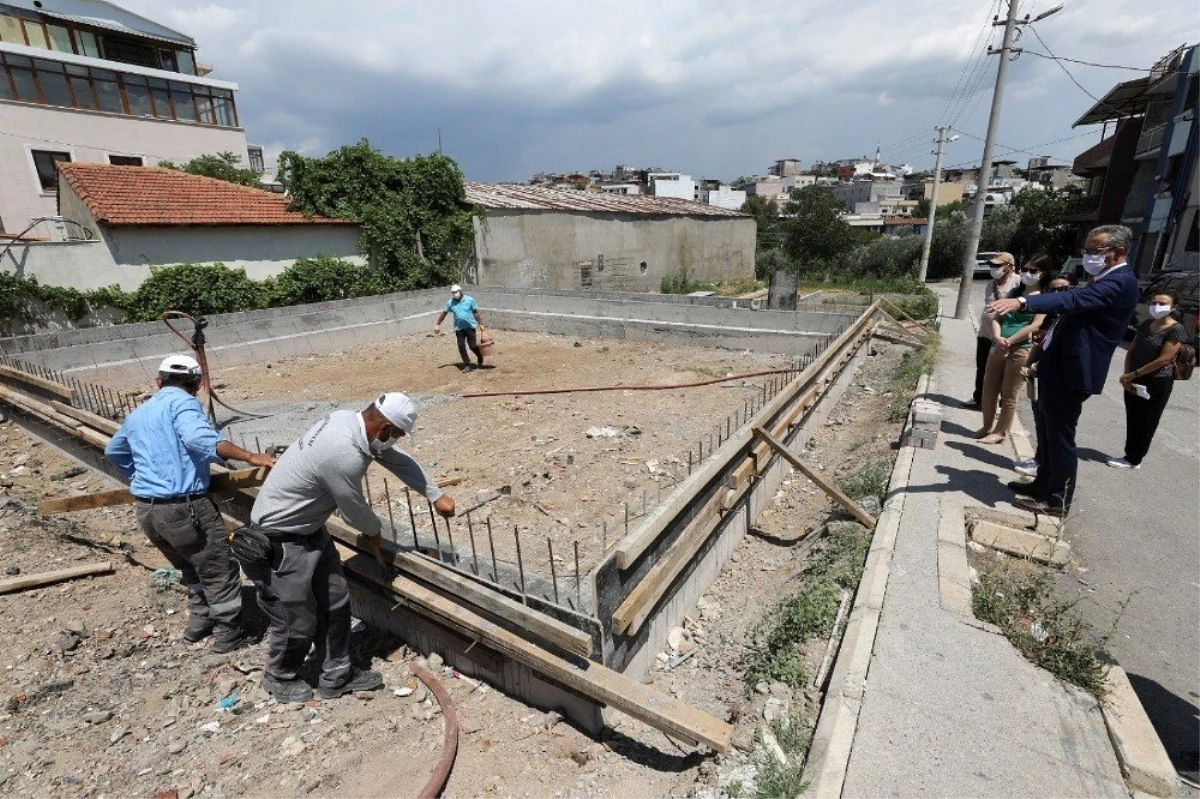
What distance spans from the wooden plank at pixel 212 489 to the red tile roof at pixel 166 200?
10463 millimetres

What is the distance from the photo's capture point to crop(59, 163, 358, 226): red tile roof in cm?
1209

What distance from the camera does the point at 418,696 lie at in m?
3.18

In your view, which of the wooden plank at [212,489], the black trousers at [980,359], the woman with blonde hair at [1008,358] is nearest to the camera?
the wooden plank at [212,489]

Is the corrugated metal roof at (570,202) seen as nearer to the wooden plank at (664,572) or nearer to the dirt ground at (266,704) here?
the dirt ground at (266,704)

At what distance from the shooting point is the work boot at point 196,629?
357 cm

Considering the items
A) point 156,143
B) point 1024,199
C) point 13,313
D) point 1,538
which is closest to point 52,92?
point 156,143

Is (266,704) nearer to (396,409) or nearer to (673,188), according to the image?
(396,409)

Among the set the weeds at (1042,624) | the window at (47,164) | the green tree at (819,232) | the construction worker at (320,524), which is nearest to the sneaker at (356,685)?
the construction worker at (320,524)

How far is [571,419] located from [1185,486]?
234 inches

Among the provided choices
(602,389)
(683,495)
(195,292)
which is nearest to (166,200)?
(195,292)

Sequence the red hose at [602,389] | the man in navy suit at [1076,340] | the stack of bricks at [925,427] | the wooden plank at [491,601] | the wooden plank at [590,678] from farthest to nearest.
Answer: the red hose at [602,389] < the stack of bricks at [925,427] < the man in navy suit at [1076,340] < the wooden plank at [491,601] < the wooden plank at [590,678]

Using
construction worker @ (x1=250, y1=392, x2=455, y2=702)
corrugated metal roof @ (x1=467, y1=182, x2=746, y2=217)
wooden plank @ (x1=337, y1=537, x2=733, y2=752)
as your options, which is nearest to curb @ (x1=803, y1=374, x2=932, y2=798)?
wooden plank @ (x1=337, y1=537, x2=733, y2=752)

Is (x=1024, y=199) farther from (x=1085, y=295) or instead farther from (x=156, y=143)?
(x=156, y=143)

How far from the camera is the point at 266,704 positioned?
3123 mm
